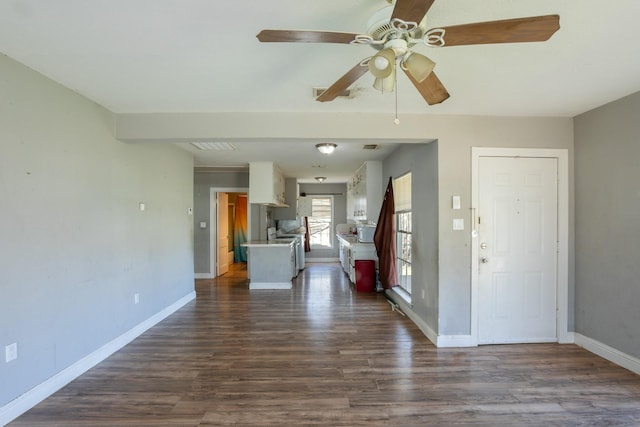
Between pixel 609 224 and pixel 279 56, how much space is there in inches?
130

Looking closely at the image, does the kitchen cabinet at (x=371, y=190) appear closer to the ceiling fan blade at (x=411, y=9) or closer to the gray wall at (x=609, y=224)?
the gray wall at (x=609, y=224)

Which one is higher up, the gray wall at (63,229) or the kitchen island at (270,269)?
the gray wall at (63,229)

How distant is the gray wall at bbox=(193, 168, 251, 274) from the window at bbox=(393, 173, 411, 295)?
130 inches

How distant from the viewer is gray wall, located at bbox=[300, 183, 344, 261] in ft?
29.7

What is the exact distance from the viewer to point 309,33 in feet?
4.17

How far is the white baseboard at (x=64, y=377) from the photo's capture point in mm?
1933

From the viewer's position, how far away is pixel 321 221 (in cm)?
923

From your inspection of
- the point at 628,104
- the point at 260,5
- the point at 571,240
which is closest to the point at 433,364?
the point at 571,240

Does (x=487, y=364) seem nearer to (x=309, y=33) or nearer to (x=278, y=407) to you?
(x=278, y=407)

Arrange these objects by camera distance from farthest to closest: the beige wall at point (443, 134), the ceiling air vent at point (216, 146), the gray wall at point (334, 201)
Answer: the gray wall at point (334, 201) → the ceiling air vent at point (216, 146) → the beige wall at point (443, 134)

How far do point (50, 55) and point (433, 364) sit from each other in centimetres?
383

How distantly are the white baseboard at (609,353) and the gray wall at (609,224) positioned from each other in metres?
0.05

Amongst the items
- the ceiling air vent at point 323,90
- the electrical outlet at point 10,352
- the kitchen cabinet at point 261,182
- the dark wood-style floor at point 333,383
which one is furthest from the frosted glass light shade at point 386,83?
the kitchen cabinet at point 261,182

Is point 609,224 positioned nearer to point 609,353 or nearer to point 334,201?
point 609,353
